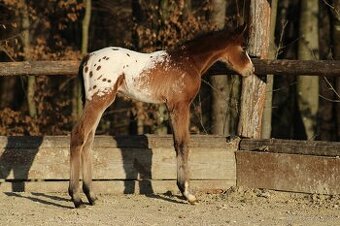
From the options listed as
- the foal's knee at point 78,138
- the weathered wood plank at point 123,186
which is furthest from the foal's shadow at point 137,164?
the foal's knee at point 78,138

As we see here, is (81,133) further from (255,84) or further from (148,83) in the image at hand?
(255,84)

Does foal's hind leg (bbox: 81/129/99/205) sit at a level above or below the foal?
below

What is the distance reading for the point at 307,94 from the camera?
56.1 ft

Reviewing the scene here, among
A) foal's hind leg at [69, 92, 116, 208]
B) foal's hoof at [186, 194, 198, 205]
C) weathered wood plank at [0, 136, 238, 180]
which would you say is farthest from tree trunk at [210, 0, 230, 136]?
foal's hind leg at [69, 92, 116, 208]

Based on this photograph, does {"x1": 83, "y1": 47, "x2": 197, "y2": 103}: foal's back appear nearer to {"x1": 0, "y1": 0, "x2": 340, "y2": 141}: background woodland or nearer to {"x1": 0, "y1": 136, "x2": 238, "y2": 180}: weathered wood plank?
{"x1": 0, "y1": 136, "x2": 238, "y2": 180}: weathered wood plank

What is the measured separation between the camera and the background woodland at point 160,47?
1504cm

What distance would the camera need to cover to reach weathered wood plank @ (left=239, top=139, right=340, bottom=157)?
9.63m

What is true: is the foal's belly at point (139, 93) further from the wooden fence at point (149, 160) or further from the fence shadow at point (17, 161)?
the fence shadow at point (17, 161)

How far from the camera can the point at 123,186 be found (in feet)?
33.8

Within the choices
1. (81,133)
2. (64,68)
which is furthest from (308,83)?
(81,133)

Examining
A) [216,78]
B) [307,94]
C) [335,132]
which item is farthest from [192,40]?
[335,132]

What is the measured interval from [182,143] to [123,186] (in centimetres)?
122

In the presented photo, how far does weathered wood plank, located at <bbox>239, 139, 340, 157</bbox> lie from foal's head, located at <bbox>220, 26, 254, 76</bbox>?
2.98ft

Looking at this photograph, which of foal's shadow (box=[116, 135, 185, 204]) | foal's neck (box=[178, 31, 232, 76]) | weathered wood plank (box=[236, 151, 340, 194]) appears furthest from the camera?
foal's shadow (box=[116, 135, 185, 204])
